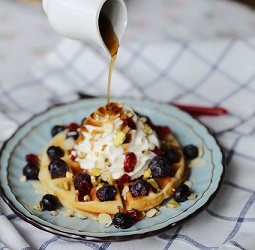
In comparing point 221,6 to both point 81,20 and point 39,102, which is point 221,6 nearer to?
point 39,102

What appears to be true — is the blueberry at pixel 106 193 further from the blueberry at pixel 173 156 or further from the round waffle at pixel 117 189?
the blueberry at pixel 173 156

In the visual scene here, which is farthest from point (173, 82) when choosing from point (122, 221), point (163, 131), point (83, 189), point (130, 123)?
point (122, 221)

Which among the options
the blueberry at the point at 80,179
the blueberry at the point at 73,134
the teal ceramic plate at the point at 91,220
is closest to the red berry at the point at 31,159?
the teal ceramic plate at the point at 91,220

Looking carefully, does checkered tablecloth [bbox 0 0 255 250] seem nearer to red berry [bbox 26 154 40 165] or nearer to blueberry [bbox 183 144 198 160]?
blueberry [bbox 183 144 198 160]

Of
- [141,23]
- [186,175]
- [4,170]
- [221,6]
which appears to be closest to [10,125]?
[4,170]

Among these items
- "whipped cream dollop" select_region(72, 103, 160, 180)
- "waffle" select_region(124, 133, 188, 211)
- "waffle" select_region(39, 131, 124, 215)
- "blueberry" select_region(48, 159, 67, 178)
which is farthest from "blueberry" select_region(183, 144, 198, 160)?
"blueberry" select_region(48, 159, 67, 178)

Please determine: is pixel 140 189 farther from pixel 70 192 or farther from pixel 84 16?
pixel 84 16

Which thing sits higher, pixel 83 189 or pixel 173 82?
pixel 83 189
